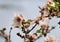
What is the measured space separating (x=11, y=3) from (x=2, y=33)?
4.13ft

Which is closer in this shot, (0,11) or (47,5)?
(47,5)

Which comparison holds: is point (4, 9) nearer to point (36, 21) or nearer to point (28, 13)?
point (28, 13)

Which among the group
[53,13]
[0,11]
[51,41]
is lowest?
[0,11]

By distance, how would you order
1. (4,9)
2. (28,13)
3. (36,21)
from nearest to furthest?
1. (36,21)
2. (28,13)
3. (4,9)

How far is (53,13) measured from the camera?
3.21 ft

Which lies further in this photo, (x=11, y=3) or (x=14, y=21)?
(x=11, y=3)

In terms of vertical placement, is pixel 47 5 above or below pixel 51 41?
above

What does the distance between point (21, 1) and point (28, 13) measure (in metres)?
0.24

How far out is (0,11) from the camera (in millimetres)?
2203

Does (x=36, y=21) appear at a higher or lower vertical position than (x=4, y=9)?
higher

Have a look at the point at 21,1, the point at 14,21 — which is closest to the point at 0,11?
the point at 21,1

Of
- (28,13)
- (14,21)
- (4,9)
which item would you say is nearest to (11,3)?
(4,9)

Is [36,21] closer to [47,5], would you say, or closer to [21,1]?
[47,5]

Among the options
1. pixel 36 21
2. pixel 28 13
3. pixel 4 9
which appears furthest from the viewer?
pixel 4 9
